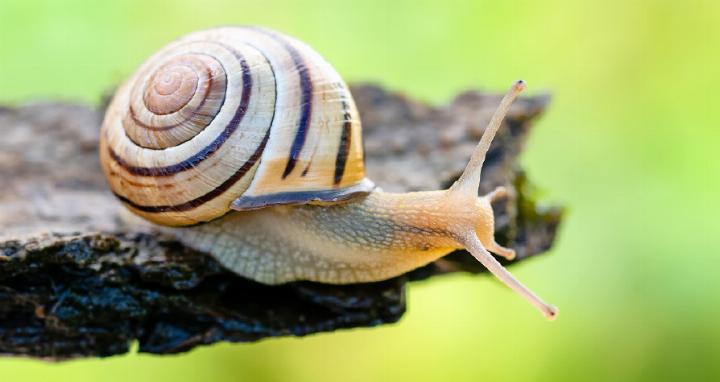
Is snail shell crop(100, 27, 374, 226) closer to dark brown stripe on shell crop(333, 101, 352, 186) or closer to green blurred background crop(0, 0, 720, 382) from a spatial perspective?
dark brown stripe on shell crop(333, 101, 352, 186)

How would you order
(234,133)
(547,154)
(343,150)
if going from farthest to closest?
(547,154), (343,150), (234,133)

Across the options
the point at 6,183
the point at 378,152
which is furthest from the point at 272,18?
the point at 6,183

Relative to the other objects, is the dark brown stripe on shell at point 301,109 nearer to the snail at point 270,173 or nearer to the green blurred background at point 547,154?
the snail at point 270,173

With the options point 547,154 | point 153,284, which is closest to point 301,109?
point 153,284

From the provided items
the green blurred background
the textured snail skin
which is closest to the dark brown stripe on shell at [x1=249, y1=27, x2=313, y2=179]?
the textured snail skin

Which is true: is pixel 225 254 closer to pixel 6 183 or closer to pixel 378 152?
pixel 378 152

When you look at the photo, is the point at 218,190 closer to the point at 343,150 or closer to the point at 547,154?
the point at 343,150

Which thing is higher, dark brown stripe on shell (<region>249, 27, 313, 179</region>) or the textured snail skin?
dark brown stripe on shell (<region>249, 27, 313, 179</region>)
